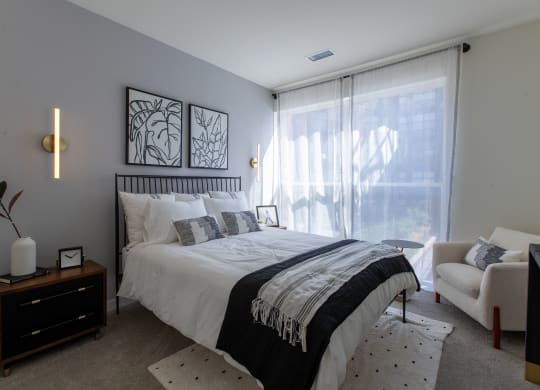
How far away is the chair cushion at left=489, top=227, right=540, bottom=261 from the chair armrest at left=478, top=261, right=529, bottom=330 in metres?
0.34

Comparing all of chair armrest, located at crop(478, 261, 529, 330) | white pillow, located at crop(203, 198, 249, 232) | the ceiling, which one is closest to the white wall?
the ceiling

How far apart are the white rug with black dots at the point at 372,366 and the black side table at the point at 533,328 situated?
0.51m

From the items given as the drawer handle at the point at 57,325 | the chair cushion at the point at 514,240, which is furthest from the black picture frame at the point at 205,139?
the chair cushion at the point at 514,240

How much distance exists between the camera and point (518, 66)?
2.80 m

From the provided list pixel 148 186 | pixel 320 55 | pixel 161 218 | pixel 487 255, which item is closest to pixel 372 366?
pixel 487 255

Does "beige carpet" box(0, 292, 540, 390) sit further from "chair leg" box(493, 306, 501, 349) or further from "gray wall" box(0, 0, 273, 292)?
"gray wall" box(0, 0, 273, 292)

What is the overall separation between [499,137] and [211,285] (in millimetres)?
3258

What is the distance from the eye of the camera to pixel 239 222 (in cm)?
314

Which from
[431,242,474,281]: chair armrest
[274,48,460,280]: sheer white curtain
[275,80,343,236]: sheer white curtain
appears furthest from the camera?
[275,80,343,236]: sheer white curtain

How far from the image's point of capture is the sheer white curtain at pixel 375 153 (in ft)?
10.6

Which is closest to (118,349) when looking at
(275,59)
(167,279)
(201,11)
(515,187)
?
(167,279)

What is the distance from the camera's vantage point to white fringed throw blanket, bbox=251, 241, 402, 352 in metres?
1.33

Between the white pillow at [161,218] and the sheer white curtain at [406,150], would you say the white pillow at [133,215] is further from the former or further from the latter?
the sheer white curtain at [406,150]

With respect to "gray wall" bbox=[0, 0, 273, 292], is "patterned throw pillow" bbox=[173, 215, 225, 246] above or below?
below
